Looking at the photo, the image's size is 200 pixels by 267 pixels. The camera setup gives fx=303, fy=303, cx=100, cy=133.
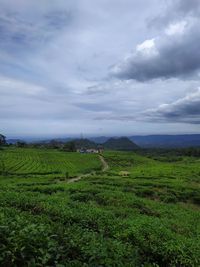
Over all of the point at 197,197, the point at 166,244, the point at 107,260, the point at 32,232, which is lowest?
the point at 197,197

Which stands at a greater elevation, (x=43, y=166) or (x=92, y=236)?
(x=92, y=236)

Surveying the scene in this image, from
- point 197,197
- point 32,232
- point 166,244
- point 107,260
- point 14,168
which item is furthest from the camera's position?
point 14,168

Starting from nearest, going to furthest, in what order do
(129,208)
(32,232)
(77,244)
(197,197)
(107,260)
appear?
(32,232) < (107,260) < (77,244) < (129,208) < (197,197)

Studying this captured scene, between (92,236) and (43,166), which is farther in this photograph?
(43,166)

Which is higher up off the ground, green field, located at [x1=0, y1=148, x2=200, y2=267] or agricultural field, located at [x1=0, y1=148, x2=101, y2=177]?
green field, located at [x1=0, y1=148, x2=200, y2=267]

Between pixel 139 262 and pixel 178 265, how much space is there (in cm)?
176


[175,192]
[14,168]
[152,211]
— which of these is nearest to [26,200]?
[152,211]

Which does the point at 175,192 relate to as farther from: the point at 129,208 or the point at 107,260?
the point at 107,260

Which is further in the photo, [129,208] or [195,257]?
[129,208]

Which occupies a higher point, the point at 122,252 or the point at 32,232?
the point at 32,232

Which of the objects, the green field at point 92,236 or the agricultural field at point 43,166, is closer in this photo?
the green field at point 92,236

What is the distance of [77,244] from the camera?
9.41m

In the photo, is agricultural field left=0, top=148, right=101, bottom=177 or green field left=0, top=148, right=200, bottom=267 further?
agricultural field left=0, top=148, right=101, bottom=177

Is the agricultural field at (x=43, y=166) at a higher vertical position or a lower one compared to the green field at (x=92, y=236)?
lower
